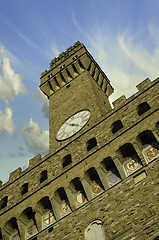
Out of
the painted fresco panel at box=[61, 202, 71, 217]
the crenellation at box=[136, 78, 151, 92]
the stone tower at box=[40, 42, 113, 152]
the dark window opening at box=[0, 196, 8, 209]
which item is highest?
the stone tower at box=[40, 42, 113, 152]

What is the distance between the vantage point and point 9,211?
15359mm

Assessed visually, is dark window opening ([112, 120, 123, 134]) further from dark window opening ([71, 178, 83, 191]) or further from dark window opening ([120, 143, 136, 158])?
dark window opening ([71, 178, 83, 191])

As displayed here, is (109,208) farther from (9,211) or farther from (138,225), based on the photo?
(9,211)

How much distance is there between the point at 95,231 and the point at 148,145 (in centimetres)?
433

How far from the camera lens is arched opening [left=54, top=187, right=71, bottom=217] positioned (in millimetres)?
13781

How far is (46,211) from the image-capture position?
14633mm

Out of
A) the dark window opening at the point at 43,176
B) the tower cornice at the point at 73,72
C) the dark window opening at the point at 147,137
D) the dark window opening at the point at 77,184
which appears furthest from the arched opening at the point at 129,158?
the tower cornice at the point at 73,72

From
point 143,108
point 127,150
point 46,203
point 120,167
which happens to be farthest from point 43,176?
point 143,108

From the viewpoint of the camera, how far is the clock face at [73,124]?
18.0 meters

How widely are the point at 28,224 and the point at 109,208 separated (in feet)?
15.1

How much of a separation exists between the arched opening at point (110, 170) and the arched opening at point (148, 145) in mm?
1486

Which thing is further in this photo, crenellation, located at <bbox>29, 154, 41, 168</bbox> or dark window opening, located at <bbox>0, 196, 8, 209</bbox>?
crenellation, located at <bbox>29, 154, 41, 168</bbox>

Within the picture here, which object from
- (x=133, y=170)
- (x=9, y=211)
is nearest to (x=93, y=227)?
(x=133, y=170)

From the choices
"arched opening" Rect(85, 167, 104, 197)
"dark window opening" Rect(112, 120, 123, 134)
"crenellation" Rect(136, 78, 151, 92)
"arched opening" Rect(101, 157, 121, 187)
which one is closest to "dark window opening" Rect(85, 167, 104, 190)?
"arched opening" Rect(85, 167, 104, 197)
